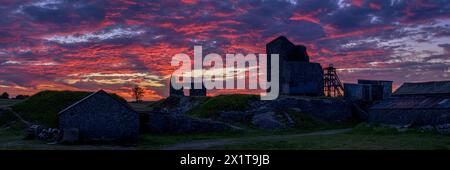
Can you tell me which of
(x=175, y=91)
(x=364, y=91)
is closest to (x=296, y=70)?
(x=364, y=91)

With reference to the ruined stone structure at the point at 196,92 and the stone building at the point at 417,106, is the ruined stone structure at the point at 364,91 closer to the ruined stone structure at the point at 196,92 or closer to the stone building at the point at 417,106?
the stone building at the point at 417,106

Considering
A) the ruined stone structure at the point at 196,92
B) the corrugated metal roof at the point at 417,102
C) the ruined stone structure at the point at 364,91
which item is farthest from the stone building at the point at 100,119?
the ruined stone structure at the point at 196,92

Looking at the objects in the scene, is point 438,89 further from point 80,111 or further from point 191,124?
point 80,111

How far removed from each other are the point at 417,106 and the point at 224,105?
65.4 ft

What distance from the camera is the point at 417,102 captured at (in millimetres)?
41406

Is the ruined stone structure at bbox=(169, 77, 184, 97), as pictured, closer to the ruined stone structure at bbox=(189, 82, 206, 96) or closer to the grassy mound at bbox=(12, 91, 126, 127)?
the ruined stone structure at bbox=(189, 82, 206, 96)

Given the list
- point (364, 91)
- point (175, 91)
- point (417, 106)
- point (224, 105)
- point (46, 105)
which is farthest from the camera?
point (175, 91)

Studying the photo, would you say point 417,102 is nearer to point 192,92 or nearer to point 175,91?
point 192,92

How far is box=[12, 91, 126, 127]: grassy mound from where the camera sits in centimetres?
3916

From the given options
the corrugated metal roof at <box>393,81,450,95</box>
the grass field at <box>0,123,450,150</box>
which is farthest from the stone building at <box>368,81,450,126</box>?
the grass field at <box>0,123,450,150</box>

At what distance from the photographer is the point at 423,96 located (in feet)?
144

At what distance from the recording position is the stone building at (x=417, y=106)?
126 ft

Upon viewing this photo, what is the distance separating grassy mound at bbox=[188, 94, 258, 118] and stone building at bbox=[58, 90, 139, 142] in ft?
51.7

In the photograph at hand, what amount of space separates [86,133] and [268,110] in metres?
22.4
